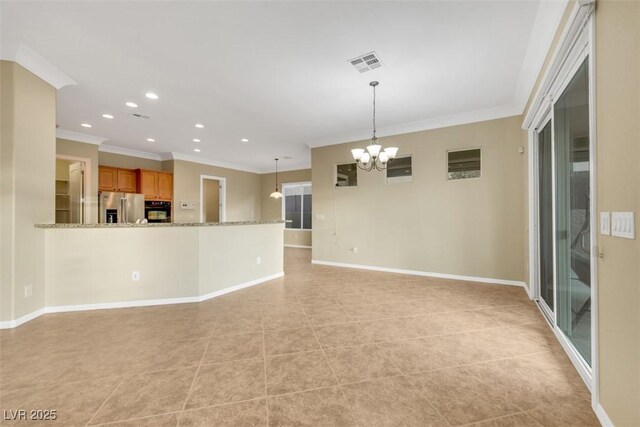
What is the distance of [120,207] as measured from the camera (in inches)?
246

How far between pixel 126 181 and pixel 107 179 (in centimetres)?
39

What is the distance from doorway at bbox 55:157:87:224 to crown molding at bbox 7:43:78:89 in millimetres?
3008

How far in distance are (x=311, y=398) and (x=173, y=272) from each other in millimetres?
2794

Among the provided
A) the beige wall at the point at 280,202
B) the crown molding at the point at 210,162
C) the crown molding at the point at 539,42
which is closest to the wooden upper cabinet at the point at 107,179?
the crown molding at the point at 210,162

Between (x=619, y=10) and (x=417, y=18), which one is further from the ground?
(x=417, y=18)

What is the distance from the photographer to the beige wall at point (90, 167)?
5.55 meters

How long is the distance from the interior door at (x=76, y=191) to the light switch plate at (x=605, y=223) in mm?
7783

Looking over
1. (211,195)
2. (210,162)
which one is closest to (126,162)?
(210,162)

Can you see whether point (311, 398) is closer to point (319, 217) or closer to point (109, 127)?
point (319, 217)

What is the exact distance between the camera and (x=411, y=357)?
225cm

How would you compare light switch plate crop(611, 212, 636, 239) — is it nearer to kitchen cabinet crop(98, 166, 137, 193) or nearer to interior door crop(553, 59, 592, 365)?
interior door crop(553, 59, 592, 365)

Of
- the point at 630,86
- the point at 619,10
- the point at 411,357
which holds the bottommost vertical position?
the point at 411,357

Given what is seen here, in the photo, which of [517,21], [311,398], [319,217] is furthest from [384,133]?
[311,398]

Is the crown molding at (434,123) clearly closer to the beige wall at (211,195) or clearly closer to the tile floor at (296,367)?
the tile floor at (296,367)
